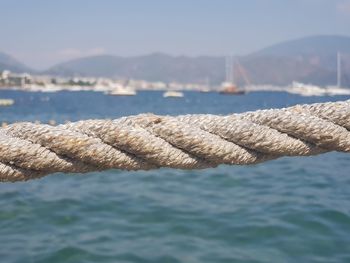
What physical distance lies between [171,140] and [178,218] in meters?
5.04

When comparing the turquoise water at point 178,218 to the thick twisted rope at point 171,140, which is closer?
the thick twisted rope at point 171,140

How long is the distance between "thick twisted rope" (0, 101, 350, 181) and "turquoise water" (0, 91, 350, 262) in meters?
3.32

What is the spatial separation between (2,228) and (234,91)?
101866mm

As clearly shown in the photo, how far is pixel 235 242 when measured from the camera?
553 cm

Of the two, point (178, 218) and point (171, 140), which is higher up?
point (171, 140)

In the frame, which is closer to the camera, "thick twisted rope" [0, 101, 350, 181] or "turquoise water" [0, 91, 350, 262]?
"thick twisted rope" [0, 101, 350, 181]

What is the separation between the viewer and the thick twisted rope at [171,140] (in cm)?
179

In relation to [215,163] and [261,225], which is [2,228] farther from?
[215,163]

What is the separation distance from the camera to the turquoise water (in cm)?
528

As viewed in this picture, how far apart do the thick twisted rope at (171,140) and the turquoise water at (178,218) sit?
3.32 m

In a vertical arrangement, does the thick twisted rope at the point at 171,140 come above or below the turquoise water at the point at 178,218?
above

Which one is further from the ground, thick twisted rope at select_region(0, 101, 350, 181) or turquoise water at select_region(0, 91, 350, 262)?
thick twisted rope at select_region(0, 101, 350, 181)

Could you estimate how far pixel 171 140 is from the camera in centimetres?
184

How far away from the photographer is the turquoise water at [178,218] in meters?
5.28
